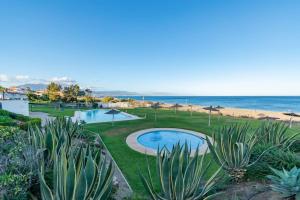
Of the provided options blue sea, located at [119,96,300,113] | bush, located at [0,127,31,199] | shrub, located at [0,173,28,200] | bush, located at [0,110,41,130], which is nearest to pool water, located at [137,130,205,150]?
bush, located at [0,110,41,130]

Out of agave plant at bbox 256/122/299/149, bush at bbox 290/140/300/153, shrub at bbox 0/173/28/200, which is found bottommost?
bush at bbox 290/140/300/153

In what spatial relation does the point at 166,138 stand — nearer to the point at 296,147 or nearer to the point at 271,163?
the point at 296,147

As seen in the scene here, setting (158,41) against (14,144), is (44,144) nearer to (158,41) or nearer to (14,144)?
(14,144)

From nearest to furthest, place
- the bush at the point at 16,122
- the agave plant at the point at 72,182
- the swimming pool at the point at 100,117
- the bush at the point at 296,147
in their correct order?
the agave plant at the point at 72,182 → the bush at the point at 296,147 → the bush at the point at 16,122 → the swimming pool at the point at 100,117

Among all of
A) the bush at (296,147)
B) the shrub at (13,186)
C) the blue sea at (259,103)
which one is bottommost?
the blue sea at (259,103)

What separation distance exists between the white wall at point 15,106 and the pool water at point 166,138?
1238 cm

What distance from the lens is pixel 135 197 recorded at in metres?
4.57

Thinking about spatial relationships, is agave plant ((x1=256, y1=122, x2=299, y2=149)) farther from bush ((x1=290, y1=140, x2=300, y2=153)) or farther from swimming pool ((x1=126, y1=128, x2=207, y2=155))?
swimming pool ((x1=126, y1=128, x2=207, y2=155))

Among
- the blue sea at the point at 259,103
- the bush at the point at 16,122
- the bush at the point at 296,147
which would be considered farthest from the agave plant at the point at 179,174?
the blue sea at the point at 259,103

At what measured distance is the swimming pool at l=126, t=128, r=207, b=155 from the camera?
411 inches

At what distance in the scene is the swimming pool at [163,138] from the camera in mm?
10450

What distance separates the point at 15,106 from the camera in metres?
16.7

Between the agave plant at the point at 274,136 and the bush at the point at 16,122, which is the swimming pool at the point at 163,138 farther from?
the bush at the point at 16,122

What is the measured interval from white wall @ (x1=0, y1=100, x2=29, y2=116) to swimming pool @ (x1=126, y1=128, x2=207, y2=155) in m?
11.9
